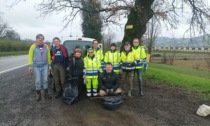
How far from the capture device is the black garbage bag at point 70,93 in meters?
7.48

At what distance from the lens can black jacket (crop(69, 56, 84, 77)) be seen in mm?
8055

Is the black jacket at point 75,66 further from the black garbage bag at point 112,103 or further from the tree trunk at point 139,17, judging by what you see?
Result: the tree trunk at point 139,17

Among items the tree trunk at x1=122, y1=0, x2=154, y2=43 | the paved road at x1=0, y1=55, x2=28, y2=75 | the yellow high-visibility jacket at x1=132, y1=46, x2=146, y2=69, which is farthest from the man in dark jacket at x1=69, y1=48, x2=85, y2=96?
the paved road at x1=0, y1=55, x2=28, y2=75

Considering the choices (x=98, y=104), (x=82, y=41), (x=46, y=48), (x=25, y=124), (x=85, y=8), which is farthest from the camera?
(x=85, y=8)

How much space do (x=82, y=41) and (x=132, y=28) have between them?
3309mm

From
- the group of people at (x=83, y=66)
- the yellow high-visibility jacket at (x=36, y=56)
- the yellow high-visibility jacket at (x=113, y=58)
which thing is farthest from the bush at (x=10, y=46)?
the yellow high-visibility jacket at (x=113, y=58)

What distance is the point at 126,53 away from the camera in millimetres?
8523

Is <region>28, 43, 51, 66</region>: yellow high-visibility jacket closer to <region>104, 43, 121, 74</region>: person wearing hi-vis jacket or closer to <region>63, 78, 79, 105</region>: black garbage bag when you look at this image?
<region>63, 78, 79, 105</region>: black garbage bag

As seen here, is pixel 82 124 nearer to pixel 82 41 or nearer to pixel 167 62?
pixel 82 41

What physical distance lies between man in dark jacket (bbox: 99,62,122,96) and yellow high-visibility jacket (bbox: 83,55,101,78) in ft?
0.87

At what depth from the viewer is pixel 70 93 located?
7574mm

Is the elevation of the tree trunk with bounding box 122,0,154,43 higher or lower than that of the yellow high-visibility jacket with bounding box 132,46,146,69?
higher

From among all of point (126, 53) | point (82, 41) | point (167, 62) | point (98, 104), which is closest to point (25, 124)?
point (98, 104)

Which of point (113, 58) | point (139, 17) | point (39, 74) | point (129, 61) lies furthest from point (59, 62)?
point (139, 17)
